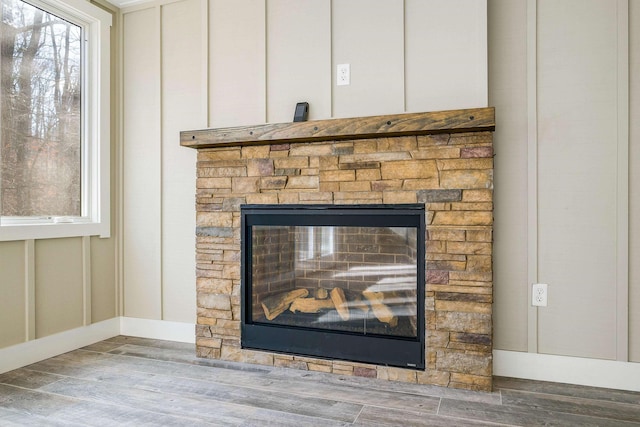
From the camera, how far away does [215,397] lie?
206cm

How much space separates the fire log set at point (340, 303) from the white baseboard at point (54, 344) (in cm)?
129

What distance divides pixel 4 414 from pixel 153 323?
118 centimetres

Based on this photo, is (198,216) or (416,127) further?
→ (198,216)

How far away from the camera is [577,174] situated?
7.29ft

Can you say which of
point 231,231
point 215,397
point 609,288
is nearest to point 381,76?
point 231,231

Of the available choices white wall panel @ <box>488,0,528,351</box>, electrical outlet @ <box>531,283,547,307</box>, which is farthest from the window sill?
electrical outlet @ <box>531,283,547,307</box>

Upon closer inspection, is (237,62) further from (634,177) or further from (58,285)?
(634,177)

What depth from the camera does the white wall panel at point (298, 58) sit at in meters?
2.53

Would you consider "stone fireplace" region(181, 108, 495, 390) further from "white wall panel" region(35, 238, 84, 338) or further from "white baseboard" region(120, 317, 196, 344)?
"white wall panel" region(35, 238, 84, 338)

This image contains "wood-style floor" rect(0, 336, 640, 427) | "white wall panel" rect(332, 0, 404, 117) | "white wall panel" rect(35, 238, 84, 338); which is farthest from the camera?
"white wall panel" rect(35, 238, 84, 338)

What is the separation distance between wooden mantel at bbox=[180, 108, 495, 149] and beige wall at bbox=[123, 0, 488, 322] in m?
0.24

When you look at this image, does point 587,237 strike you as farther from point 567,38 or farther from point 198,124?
point 198,124

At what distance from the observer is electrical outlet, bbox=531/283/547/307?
2.27 metres

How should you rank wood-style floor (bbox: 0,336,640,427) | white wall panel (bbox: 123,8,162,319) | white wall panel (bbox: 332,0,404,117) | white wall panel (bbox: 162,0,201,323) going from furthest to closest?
1. white wall panel (bbox: 123,8,162,319)
2. white wall panel (bbox: 162,0,201,323)
3. white wall panel (bbox: 332,0,404,117)
4. wood-style floor (bbox: 0,336,640,427)
